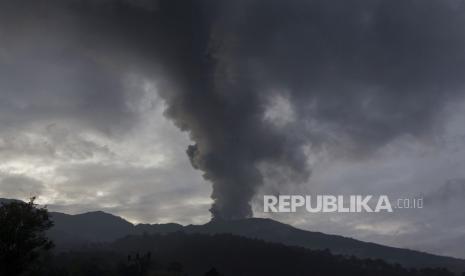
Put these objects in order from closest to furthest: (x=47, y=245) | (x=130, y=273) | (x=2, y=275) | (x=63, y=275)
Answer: (x=2, y=275) < (x=47, y=245) < (x=63, y=275) < (x=130, y=273)

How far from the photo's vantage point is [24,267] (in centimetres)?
5419

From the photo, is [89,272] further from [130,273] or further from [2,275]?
[2,275]

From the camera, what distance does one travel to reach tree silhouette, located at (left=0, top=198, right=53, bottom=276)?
52906 mm

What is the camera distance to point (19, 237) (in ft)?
176

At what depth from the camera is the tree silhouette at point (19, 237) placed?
52906 mm

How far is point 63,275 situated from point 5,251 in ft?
204

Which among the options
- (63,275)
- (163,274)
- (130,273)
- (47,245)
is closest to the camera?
(47,245)

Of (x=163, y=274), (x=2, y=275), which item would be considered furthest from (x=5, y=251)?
(x=163, y=274)

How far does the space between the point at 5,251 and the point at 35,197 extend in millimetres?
8184

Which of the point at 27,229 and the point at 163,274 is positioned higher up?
the point at 27,229

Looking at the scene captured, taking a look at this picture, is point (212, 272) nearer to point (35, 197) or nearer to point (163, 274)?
point (163, 274)

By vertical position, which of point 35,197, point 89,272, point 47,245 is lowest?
point 89,272

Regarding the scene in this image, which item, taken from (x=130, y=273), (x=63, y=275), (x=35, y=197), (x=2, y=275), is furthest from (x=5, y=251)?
(x=130, y=273)

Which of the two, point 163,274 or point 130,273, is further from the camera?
point 130,273
